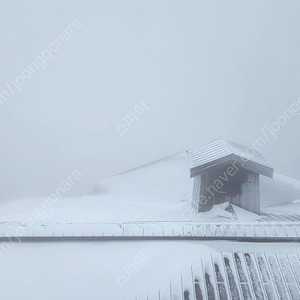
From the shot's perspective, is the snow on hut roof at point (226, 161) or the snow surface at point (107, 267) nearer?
the snow surface at point (107, 267)

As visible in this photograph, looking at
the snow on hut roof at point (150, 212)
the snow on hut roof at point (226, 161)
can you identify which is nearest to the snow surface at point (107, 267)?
the snow on hut roof at point (150, 212)

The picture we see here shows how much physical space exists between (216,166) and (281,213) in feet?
9.97

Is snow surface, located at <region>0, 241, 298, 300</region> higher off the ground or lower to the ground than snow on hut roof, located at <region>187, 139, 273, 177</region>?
lower

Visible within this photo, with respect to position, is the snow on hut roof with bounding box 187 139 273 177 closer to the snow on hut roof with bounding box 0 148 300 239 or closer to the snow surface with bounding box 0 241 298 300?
the snow on hut roof with bounding box 0 148 300 239

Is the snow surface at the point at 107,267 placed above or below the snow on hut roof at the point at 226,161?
below

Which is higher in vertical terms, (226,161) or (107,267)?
(226,161)

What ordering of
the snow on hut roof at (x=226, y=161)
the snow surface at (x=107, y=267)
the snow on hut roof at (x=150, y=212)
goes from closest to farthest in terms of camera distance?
the snow surface at (x=107, y=267) → the snow on hut roof at (x=150, y=212) → the snow on hut roof at (x=226, y=161)

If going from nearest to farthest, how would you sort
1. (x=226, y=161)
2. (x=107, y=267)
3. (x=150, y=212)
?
(x=107, y=267) → (x=226, y=161) → (x=150, y=212)

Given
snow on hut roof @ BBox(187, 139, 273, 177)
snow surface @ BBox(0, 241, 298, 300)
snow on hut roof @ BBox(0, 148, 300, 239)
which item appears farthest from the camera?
snow on hut roof @ BBox(187, 139, 273, 177)

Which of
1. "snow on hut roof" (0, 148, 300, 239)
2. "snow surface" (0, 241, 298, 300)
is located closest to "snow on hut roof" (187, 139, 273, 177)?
"snow on hut roof" (0, 148, 300, 239)

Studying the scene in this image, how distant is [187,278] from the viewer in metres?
4.80

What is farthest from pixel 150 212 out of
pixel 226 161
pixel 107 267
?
pixel 107 267

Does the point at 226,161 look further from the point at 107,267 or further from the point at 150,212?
the point at 107,267

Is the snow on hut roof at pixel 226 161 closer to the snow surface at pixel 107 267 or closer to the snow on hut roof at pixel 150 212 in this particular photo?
the snow on hut roof at pixel 150 212
